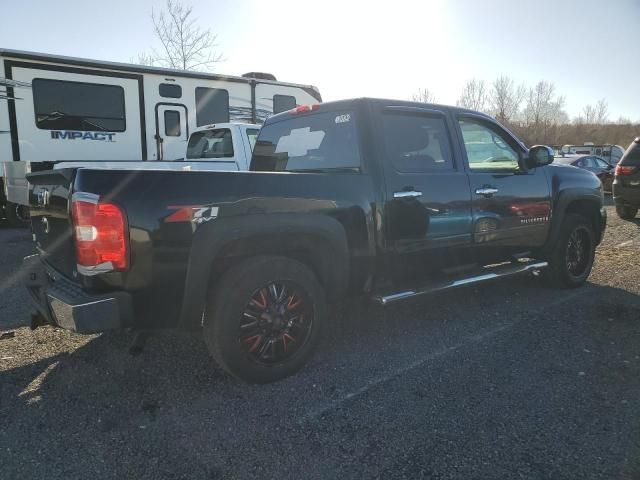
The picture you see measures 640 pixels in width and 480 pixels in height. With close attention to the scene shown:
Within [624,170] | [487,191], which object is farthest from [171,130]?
[624,170]

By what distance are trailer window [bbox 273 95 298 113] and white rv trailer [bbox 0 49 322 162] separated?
0.56 meters

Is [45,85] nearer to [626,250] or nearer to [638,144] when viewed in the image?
[626,250]

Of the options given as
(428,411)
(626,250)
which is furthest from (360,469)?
(626,250)

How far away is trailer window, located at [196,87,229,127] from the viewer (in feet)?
34.9

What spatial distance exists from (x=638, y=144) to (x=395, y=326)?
8797mm

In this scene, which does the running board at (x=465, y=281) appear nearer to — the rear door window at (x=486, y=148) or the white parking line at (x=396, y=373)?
the white parking line at (x=396, y=373)

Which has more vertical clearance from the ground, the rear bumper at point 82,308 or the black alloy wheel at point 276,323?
the rear bumper at point 82,308

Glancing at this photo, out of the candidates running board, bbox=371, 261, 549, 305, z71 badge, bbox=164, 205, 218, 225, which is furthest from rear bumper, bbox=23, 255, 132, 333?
running board, bbox=371, 261, 549, 305

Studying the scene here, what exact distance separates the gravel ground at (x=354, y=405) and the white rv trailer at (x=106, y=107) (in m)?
5.85

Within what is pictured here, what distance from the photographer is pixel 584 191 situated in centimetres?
537

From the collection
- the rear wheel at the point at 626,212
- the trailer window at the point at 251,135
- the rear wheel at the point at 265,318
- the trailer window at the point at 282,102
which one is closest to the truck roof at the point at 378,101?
the rear wheel at the point at 265,318

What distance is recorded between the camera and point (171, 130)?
10.4 meters

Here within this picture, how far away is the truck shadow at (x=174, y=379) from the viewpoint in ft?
8.96

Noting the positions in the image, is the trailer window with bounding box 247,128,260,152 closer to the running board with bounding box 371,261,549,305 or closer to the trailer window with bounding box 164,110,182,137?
the trailer window with bounding box 164,110,182,137
